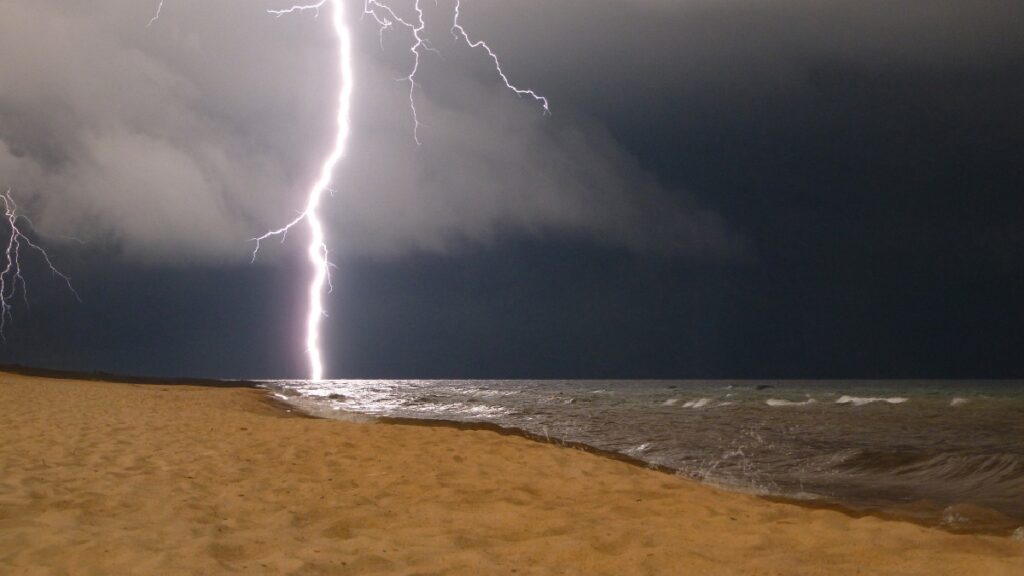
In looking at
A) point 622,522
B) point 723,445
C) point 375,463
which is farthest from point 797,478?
point 375,463

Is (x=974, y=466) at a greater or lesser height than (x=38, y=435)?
lesser

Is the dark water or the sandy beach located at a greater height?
the sandy beach

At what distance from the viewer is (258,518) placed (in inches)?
174

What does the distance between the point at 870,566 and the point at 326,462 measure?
17.4 feet

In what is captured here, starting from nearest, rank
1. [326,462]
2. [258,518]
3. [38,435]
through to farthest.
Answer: [258,518] → [326,462] → [38,435]

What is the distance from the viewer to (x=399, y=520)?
4516 mm

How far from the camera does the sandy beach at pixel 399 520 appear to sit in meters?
3.42

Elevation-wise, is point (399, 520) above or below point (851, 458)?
above

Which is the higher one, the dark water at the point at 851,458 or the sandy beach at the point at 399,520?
the sandy beach at the point at 399,520

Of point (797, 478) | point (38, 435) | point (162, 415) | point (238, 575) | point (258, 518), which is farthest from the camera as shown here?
point (162, 415)

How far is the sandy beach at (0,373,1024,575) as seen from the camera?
3.42 m

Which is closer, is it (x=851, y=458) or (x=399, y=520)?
(x=399, y=520)

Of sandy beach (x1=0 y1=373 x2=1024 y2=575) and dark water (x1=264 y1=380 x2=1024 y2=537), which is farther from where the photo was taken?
dark water (x1=264 y1=380 x2=1024 y2=537)

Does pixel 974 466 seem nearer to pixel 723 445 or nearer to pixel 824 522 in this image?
pixel 723 445
